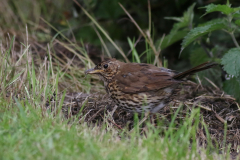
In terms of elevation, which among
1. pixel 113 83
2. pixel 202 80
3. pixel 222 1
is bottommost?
pixel 202 80

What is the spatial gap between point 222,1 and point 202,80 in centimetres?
144

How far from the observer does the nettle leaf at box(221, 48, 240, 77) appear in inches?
135

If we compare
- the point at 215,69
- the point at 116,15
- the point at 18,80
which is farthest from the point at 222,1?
the point at 18,80

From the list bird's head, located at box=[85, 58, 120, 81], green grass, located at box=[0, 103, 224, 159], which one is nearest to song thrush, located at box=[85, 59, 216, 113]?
bird's head, located at box=[85, 58, 120, 81]

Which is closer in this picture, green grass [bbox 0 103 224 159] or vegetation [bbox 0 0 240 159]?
green grass [bbox 0 103 224 159]

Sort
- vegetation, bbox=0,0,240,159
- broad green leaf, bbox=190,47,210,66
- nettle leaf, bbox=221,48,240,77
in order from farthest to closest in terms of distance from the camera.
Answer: broad green leaf, bbox=190,47,210,66 < nettle leaf, bbox=221,48,240,77 < vegetation, bbox=0,0,240,159

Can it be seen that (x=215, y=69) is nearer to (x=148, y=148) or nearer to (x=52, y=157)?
(x=148, y=148)

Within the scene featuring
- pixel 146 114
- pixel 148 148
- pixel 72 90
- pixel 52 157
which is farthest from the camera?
pixel 72 90

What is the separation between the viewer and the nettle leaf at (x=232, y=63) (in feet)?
11.3

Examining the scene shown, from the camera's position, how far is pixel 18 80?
397 cm

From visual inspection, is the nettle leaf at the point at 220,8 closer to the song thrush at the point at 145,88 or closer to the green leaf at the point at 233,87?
the song thrush at the point at 145,88

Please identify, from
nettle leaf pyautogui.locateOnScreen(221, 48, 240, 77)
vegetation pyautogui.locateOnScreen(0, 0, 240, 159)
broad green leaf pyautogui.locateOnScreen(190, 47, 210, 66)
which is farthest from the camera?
broad green leaf pyautogui.locateOnScreen(190, 47, 210, 66)

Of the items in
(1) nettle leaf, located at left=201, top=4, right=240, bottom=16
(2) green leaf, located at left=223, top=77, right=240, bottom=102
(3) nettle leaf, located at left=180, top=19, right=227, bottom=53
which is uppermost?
(1) nettle leaf, located at left=201, top=4, right=240, bottom=16

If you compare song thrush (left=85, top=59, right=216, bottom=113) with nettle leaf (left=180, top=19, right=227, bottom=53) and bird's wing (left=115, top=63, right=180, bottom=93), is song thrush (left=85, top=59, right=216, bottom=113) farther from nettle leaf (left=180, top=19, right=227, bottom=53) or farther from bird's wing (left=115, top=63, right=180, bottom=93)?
nettle leaf (left=180, top=19, right=227, bottom=53)
